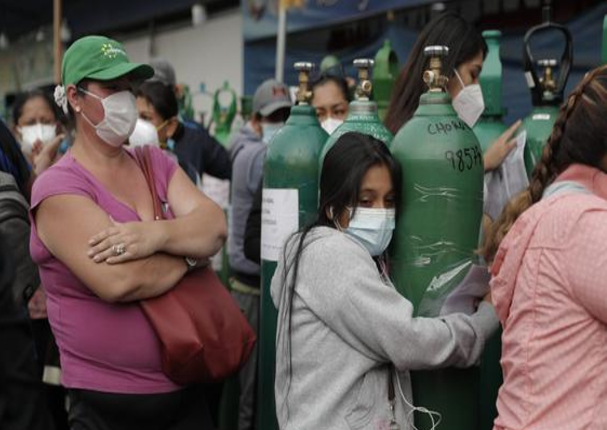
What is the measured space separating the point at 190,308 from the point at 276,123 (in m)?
2.41

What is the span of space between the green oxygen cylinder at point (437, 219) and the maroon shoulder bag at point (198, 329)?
22.3 inches

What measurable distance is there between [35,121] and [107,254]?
8.24 ft

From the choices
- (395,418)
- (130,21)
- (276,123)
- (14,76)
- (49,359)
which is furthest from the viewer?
(14,76)

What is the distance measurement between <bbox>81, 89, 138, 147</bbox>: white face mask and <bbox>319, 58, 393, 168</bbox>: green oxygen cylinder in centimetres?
64

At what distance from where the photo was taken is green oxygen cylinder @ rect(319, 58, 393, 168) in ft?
8.44

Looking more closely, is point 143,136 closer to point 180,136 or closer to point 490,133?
point 180,136

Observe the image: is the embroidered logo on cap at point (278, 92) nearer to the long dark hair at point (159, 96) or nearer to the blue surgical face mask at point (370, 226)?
the long dark hair at point (159, 96)

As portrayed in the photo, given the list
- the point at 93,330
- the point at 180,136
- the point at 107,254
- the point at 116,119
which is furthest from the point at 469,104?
the point at 180,136

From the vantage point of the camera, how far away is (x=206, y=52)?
12.0 meters

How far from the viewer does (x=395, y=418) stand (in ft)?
7.18

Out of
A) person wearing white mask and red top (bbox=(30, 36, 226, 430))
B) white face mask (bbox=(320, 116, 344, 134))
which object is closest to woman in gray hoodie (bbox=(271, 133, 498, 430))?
person wearing white mask and red top (bbox=(30, 36, 226, 430))

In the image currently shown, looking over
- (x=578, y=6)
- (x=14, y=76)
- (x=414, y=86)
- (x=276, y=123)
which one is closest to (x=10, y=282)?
(x=414, y=86)

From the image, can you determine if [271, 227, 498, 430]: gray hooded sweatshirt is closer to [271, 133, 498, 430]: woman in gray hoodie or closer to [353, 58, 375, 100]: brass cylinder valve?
→ [271, 133, 498, 430]: woman in gray hoodie

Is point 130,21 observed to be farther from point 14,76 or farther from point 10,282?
point 10,282
